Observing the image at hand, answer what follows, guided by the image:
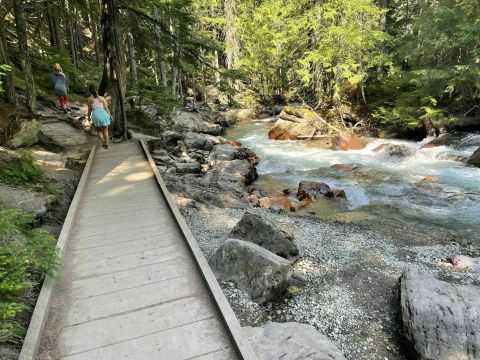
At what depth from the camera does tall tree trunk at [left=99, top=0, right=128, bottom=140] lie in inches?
404

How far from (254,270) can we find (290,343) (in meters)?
1.36

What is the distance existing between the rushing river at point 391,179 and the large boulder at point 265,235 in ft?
12.9

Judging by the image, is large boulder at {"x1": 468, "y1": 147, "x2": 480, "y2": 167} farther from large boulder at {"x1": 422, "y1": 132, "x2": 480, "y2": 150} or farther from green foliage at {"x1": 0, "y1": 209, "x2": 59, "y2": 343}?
green foliage at {"x1": 0, "y1": 209, "x2": 59, "y2": 343}

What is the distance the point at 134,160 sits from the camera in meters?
9.16

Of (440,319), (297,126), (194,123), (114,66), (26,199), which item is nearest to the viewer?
(440,319)

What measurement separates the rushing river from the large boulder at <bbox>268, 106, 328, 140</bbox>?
0.86 metres

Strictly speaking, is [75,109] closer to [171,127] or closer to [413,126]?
[171,127]

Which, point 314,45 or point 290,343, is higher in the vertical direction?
point 314,45

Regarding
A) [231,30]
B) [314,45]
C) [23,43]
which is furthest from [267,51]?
[23,43]

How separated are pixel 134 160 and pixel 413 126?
15.1m

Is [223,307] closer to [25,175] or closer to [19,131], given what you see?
[25,175]

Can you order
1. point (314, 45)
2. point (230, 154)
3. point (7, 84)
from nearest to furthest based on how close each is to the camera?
point (7, 84) < point (230, 154) < point (314, 45)

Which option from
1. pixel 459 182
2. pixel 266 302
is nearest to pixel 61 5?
pixel 266 302

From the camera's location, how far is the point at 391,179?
13.3 meters
